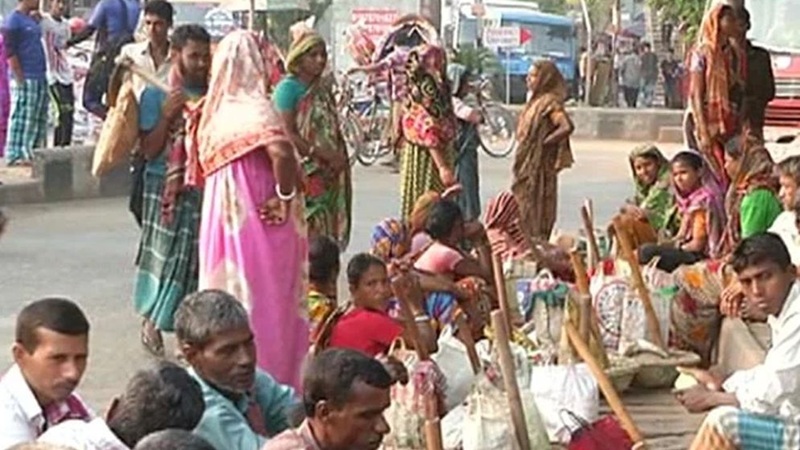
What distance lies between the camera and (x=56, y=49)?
49.6 feet

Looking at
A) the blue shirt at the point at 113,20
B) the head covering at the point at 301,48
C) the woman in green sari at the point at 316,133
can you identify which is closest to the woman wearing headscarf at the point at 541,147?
the woman in green sari at the point at 316,133

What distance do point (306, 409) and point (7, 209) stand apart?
10.2 meters

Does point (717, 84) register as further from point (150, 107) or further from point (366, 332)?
point (366, 332)

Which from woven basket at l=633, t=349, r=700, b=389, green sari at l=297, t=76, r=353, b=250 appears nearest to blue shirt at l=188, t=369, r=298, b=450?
woven basket at l=633, t=349, r=700, b=389

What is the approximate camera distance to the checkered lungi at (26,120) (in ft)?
47.3

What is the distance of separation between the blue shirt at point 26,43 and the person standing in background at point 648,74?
18788mm

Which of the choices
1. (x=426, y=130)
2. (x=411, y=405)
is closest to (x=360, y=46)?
(x=426, y=130)

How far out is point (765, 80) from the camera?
1073cm

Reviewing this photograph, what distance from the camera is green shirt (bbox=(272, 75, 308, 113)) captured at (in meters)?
7.68

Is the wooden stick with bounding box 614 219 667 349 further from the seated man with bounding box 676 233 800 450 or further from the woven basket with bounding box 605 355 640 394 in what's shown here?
the seated man with bounding box 676 233 800 450

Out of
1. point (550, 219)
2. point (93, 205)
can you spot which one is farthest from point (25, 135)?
point (550, 219)

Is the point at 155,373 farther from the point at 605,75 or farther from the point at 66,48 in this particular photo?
the point at 605,75

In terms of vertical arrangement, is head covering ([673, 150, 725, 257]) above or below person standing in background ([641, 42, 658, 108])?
above

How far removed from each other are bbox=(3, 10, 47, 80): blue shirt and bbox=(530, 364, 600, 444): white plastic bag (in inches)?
383
